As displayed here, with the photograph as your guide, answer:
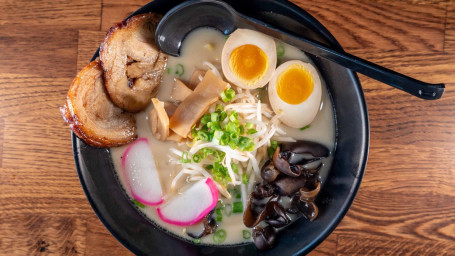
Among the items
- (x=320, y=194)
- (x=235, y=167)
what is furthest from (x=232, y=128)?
(x=320, y=194)

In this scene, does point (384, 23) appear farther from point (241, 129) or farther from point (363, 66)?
point (241, 129)

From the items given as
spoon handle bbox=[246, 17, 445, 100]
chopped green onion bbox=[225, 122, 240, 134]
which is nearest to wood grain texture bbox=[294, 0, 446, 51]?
spoon handle bbox=[246, 17, 445, 100]

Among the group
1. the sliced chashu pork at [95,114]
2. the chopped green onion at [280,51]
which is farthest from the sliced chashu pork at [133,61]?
the chopped green onion at [280,51]

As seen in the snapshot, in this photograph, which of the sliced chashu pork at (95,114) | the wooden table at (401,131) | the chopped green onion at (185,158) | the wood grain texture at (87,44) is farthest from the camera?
the wood grain texture at (87,44)

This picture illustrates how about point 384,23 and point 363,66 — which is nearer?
point 363,66

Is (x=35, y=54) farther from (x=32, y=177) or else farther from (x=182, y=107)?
(x=182, y=107)

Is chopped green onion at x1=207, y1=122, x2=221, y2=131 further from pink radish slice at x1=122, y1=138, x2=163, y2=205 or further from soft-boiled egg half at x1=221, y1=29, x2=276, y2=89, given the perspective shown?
pink radish slice at x1=122, y1=138, x2=163, y2=205

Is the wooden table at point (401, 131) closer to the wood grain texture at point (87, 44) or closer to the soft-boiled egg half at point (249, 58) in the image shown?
the wood grain texture at point (87, 44)
